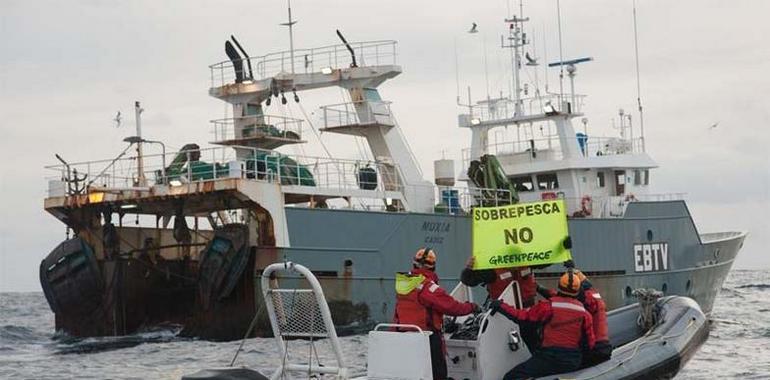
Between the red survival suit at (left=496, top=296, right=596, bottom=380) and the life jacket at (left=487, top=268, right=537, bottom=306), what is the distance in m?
0.94

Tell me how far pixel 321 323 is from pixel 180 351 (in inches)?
443

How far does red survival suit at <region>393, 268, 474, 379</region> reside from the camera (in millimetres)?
12117

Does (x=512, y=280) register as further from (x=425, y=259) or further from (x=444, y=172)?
(x=444, y=172)

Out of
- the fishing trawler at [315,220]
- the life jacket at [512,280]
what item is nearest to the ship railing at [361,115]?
the fishing trawler at [315,220]

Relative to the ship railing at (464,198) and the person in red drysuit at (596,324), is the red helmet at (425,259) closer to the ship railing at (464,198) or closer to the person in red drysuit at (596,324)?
the person in red drysuit at (596,324)

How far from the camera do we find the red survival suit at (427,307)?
1212 cm

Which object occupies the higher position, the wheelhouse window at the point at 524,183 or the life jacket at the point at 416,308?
the wheelhouse window at the point at 524,183

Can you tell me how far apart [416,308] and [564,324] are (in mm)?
1388

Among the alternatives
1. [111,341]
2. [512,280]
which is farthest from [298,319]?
[111,341]

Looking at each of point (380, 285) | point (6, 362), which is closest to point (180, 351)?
point (6, 362)

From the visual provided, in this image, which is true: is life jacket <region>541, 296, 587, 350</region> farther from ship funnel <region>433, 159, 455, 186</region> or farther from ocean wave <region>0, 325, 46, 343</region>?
ship funnel <region>433, 159, 455, 186</region>

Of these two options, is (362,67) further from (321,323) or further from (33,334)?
(321,323)

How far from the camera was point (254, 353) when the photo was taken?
21578mm

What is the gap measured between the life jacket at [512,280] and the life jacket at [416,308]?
3.92 ft
